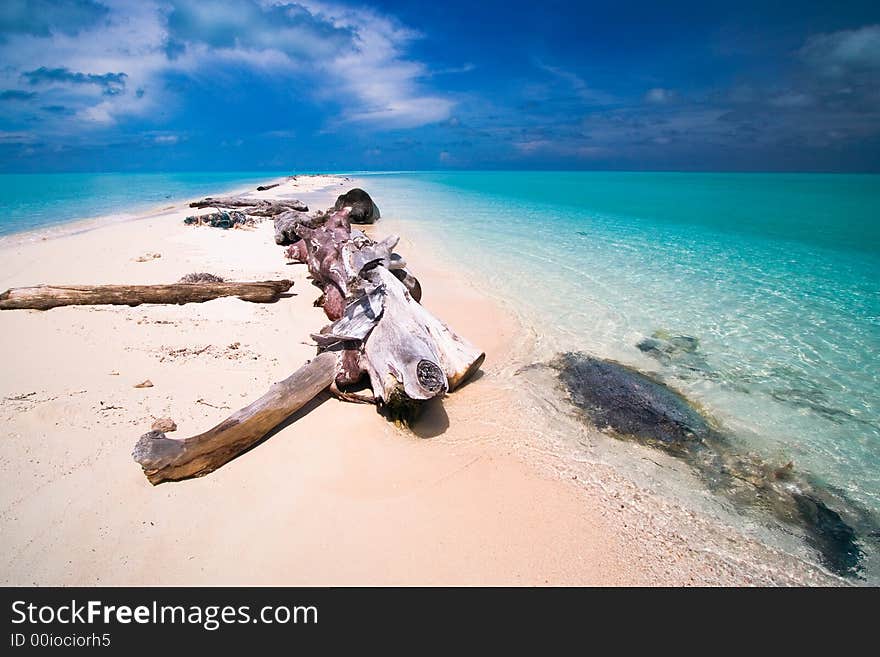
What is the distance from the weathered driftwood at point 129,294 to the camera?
604 centimetres

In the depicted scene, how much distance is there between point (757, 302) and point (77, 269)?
14.1 m

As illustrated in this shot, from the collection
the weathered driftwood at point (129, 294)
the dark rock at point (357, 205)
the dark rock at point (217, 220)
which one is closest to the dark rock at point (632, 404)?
the weathered driftwood at point (129, 294)

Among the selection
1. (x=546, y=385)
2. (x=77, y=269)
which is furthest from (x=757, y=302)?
(x=77, y=269)

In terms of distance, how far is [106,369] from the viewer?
14.5 feet

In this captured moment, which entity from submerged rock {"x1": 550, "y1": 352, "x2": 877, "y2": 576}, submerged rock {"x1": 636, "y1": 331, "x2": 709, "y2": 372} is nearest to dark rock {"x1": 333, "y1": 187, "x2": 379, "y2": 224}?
submerged rock {"x1": 636, "y1": 331, "x2": 709, "y2": 372}

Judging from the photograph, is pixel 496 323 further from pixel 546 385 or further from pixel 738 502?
pixel 738 502

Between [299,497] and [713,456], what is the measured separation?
3753mm

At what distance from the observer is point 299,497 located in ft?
9.85

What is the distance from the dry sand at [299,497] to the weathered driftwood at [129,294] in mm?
1209

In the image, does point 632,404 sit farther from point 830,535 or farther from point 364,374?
point 364,374

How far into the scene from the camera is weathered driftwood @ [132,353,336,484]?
2.98 metres

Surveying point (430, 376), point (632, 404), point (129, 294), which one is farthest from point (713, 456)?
point (129, 294)

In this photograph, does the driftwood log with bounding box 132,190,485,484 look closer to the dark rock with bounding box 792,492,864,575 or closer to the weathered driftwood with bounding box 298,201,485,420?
the weathered driftwood with bounding box 298,201,485,420

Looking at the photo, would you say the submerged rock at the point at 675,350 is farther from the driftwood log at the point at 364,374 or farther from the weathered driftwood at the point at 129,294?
the weathered driftwood at the point at 129,294
